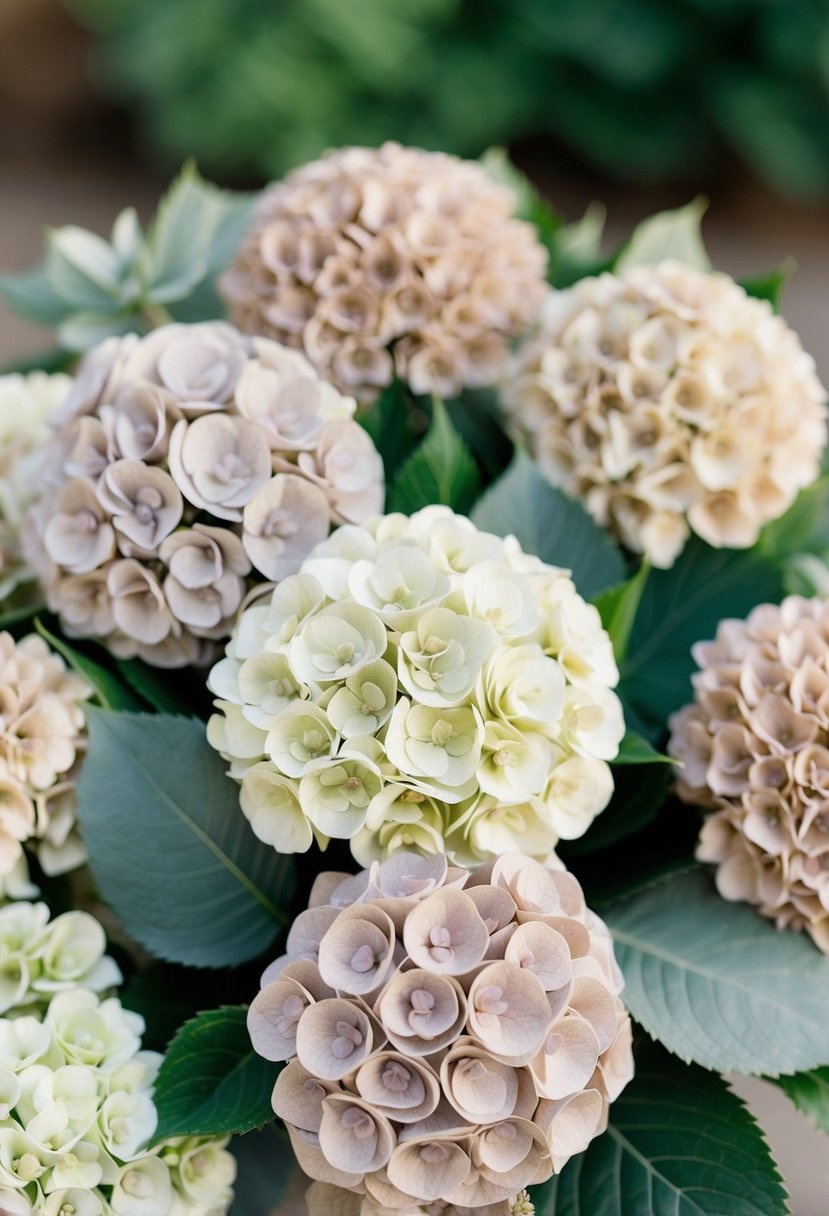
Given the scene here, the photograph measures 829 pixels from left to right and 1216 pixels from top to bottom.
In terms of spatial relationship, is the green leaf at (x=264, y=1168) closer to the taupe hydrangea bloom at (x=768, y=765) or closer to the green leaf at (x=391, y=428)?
the taupe hydrangea bloom at (x=768, y=765)

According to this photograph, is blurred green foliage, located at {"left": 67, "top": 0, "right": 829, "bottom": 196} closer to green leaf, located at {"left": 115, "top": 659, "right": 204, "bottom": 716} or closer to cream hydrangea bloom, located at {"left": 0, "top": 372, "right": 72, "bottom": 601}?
cream hydrangea bloom, located at {"left": 0, "top": 372, "right": 72, "bottom": 601}

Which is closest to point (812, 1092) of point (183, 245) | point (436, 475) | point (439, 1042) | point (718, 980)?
point (718, 980)

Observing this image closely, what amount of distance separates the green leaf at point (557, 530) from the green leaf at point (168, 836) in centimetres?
20

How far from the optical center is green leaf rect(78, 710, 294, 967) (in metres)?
0.52

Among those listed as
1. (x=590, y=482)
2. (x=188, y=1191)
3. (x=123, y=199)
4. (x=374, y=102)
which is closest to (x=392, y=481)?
(x=590, y=482)

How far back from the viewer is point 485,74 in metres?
2.80

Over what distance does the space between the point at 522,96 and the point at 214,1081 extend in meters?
2.75

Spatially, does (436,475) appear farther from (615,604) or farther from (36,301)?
(36,301)

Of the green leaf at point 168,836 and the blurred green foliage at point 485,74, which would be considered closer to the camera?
the green leaf at point 168,836

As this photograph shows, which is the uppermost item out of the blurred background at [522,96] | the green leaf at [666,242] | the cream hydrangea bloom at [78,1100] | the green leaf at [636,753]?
the green leaf at [666,242]

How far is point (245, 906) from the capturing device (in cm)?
55

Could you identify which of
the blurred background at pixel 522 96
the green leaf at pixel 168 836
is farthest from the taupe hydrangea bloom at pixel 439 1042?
the blurred background at pixel 522 96

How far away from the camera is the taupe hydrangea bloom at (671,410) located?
625mm

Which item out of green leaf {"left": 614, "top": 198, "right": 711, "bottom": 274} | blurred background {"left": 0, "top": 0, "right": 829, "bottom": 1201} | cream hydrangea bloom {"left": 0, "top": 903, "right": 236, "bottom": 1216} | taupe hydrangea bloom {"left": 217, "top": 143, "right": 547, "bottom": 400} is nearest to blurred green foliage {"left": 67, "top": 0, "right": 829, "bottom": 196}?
blurred background {"left": 0, "top": 0, "right": 829, "bottom": 1201}
